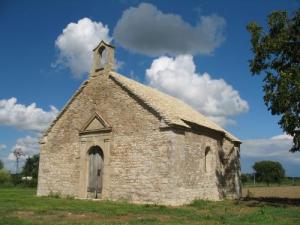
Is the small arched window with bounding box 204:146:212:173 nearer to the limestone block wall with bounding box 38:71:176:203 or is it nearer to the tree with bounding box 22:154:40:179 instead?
the limestone block wall with bounding box 38:71:176:203

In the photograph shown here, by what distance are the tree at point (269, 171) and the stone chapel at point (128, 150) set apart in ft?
149

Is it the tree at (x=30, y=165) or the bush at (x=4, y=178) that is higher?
the tree at (x=30, y=165)

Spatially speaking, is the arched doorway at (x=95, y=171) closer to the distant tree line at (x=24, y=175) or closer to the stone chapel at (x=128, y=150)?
the stone chapel at (x=128, y=150)

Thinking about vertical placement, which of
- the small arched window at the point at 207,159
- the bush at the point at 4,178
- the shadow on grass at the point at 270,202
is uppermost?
the small arched window at the point at 207,159

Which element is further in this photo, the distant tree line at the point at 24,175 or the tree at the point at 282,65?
the distant tree line at the point at 24,175

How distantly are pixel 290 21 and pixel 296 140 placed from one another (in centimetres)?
596

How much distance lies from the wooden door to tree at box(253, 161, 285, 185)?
51927mm

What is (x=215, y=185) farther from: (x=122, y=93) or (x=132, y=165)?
(x=122, y=93)

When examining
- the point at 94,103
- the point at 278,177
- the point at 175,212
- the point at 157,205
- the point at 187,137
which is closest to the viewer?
the point at 175,212

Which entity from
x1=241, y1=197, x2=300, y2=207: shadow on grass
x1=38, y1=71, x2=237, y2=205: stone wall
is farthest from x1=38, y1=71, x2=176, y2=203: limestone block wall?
x1=241, y1=197, x2=300, y2=207: shadow on grass

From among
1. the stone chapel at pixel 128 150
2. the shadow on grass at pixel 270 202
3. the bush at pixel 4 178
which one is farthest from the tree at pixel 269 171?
the shadow on grass at pixel 270 202

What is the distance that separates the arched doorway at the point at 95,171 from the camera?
20609 millimetres

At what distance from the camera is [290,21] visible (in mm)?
18734

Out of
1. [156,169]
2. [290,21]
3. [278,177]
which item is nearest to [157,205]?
[156,169]
